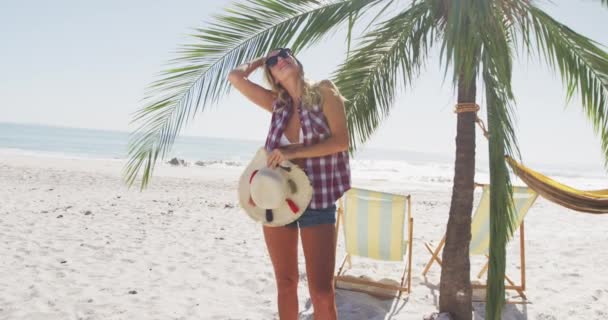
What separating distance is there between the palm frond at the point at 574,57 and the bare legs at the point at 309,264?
4.87ft

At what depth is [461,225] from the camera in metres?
3.25

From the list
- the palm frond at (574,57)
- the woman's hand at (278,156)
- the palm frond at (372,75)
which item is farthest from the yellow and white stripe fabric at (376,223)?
the woman's hand at (278,156)

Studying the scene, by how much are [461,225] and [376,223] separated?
1.12 metres

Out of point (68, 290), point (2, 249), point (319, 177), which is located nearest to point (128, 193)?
point (2, 249)

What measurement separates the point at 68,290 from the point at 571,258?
516 cm

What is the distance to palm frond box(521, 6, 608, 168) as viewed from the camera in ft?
8.45

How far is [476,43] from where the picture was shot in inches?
88.9

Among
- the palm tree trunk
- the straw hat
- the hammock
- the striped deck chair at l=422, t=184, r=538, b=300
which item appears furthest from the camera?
the striped deck chair at l=422, t=184, r=538, b=300

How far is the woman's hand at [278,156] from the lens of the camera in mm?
2117

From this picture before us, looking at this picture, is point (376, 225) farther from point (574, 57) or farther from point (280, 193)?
point (280, 193)

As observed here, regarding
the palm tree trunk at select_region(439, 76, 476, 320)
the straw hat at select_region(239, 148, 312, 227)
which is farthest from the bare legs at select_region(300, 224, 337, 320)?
the palm tree trunk at select_region(439, 76, 476, 320)

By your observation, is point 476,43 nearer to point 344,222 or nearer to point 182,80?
point 182,80

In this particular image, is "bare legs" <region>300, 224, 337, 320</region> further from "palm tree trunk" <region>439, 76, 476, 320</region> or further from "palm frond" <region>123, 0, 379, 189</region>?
"palm tree trunk" <region>439, 76, 476, 320</region>

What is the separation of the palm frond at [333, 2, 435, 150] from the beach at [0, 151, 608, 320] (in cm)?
134
